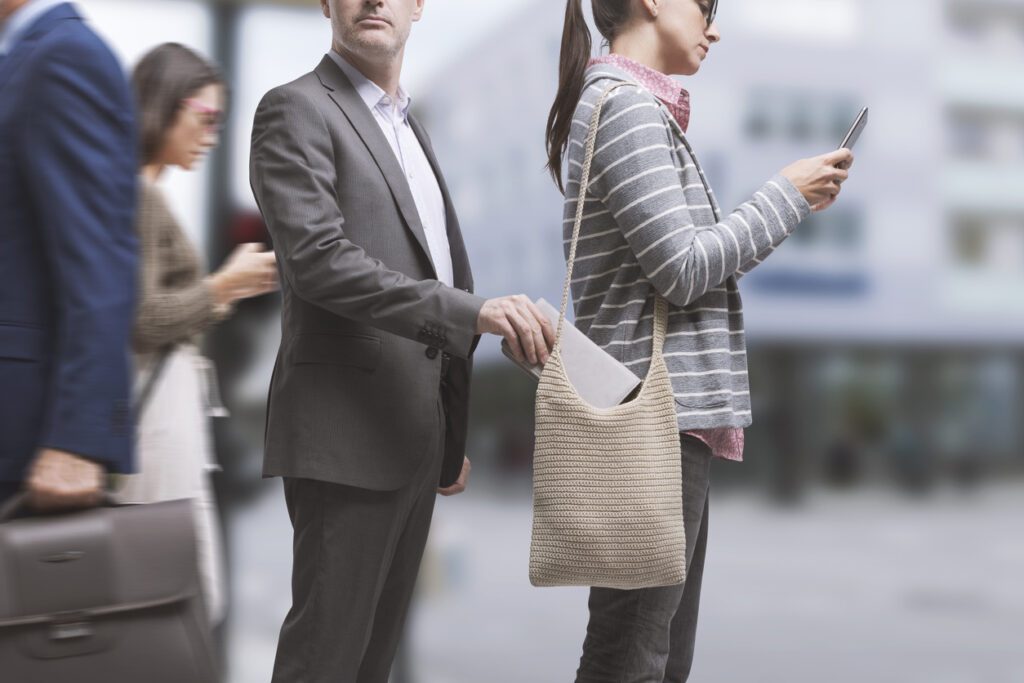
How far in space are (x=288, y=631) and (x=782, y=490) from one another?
21.1 m

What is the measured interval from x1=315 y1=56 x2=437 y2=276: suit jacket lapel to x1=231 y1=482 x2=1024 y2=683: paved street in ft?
1.58

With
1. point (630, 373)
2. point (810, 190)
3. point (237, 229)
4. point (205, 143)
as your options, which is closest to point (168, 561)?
point (630, 373)

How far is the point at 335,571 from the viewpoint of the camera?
1.35 m

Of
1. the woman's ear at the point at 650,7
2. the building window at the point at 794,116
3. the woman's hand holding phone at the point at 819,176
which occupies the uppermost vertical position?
the building window at the point at 794,116

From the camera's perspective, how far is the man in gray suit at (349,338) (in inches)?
50.9

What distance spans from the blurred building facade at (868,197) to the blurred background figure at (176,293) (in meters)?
11.7

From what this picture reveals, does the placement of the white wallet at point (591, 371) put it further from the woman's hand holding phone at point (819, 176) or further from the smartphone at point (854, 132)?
the smartphone at point (854, 132)

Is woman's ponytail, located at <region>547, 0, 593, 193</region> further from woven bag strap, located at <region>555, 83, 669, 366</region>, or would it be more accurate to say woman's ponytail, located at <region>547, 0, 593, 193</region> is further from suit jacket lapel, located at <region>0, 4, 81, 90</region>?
suit jacket lapel, located at <region>0, 4, 81, 90</region>

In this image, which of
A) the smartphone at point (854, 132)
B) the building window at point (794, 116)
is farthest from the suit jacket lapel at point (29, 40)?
the building window at point (794, 116)

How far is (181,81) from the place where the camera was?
182 centimetres

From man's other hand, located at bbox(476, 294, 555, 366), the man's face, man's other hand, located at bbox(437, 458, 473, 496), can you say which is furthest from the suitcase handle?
the man's face

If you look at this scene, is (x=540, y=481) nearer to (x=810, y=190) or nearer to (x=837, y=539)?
(x=810, y=190)

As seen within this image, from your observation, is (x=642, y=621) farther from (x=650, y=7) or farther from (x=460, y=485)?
(x=650, y=7)

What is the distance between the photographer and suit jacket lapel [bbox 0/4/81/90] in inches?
41.7
